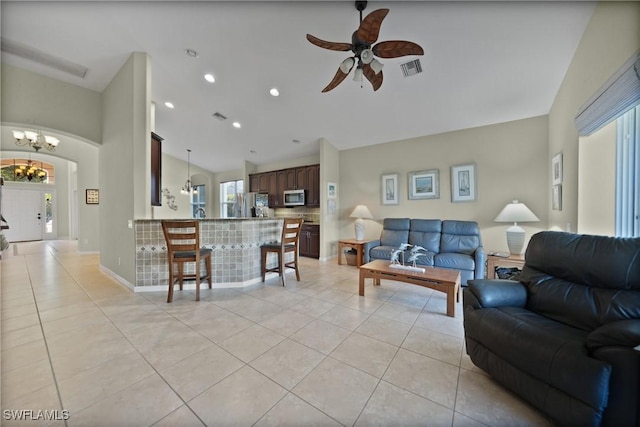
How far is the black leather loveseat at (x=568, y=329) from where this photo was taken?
107cm

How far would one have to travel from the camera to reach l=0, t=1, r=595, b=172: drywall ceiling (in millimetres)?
2420

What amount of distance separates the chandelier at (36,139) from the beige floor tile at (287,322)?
218 inches

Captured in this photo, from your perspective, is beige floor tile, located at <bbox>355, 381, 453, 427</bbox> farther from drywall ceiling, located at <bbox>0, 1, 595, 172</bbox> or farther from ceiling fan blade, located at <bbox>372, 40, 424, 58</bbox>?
drywall ceiling, located at <bbox>0, 1, 595, 172</bbox>

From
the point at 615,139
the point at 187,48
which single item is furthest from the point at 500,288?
the point at 187,48

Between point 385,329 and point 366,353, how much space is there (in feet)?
1.56

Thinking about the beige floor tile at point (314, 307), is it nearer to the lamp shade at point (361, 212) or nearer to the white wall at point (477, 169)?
the lamp shade at point (361, 212)

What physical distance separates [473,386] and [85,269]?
6355 millimetres

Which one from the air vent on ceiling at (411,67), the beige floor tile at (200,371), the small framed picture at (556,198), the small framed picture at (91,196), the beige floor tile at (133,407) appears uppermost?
the air vent on ceiling at (411,67)

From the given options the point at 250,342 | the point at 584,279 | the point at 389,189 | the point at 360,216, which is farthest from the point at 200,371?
the point at 389,189

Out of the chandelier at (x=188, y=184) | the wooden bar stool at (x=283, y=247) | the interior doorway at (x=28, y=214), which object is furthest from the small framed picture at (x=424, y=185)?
the interior doorway at (x=28, y=214)

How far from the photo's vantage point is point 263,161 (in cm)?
697

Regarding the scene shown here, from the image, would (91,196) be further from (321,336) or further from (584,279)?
(584,279)

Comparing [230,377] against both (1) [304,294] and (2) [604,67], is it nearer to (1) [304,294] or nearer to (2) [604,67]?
(1) [304,294]

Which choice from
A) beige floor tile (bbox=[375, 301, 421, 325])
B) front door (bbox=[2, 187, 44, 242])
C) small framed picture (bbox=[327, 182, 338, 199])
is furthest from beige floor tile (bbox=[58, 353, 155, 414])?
front door (bbox=[2, 187, 44, 242])
